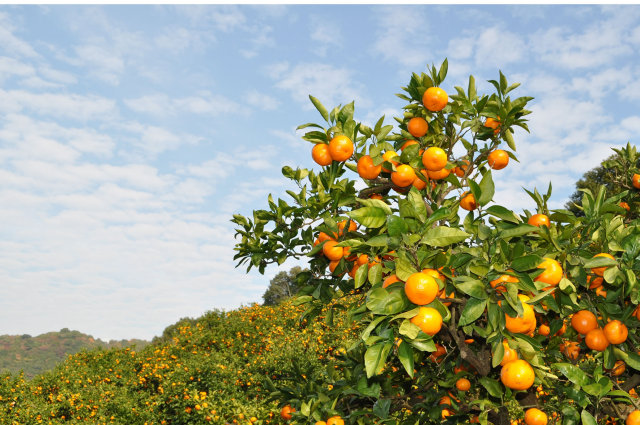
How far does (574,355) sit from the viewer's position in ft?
10.6

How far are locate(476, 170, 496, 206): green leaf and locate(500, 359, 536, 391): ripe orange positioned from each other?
0.83 meters

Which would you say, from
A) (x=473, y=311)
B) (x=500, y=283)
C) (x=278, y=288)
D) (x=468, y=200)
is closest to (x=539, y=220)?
(x=468, y=200)

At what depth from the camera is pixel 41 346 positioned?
210 feet

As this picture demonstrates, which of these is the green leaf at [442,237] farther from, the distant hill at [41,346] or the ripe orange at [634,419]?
the distant hill at [41,346]

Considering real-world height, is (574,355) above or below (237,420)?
above

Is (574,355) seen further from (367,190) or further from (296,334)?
(296,334)

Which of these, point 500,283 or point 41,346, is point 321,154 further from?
point 41,346

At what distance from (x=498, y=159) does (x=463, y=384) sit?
5.22 ft

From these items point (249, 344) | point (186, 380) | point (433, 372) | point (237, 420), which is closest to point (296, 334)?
point (249, 344)

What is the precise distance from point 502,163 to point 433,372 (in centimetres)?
160

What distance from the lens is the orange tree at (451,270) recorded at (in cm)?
208

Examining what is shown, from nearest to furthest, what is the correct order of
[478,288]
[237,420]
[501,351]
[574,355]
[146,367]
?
1. [478,288]
2. [501,351]
3. [574,355]
4. [237,420]
5. [146,367]

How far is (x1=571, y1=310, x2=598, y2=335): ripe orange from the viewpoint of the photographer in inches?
104

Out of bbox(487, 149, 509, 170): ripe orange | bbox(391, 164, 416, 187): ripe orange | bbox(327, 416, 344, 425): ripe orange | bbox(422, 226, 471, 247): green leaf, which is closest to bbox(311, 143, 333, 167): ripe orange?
bbox(391, 164, 416, 187): ripe orange
